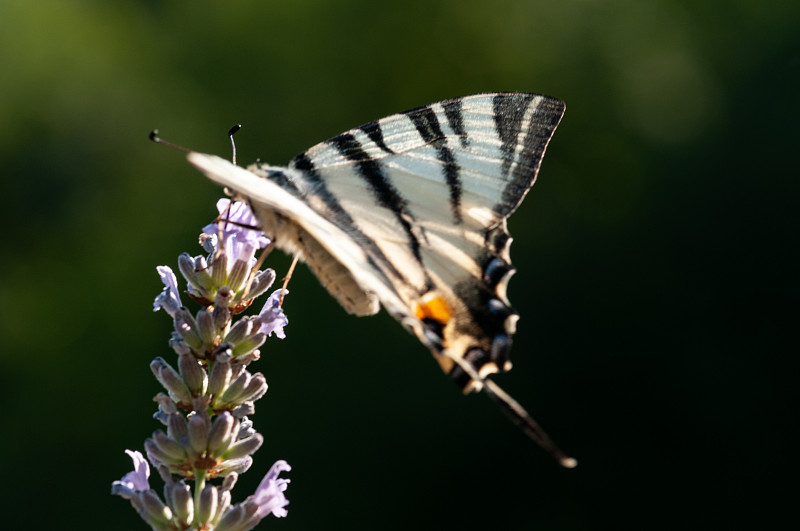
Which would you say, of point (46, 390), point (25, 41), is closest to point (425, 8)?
point (25, 41)

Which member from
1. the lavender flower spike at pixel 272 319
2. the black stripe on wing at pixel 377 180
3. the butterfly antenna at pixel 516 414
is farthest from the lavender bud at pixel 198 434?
the black stripe on wing at pixel 377 180

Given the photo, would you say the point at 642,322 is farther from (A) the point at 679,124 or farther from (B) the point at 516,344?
(A) the point at 679,124

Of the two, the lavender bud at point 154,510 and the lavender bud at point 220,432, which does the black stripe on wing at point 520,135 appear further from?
the lavender bud at point 154,510

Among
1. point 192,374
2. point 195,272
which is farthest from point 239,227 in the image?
point 192,374

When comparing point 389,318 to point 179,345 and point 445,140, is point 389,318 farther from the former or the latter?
point 179,345

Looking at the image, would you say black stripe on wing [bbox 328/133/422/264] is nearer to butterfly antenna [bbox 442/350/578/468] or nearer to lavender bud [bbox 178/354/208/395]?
butterfly antenna [bbox 442/350/578/468]

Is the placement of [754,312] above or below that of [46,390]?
above
